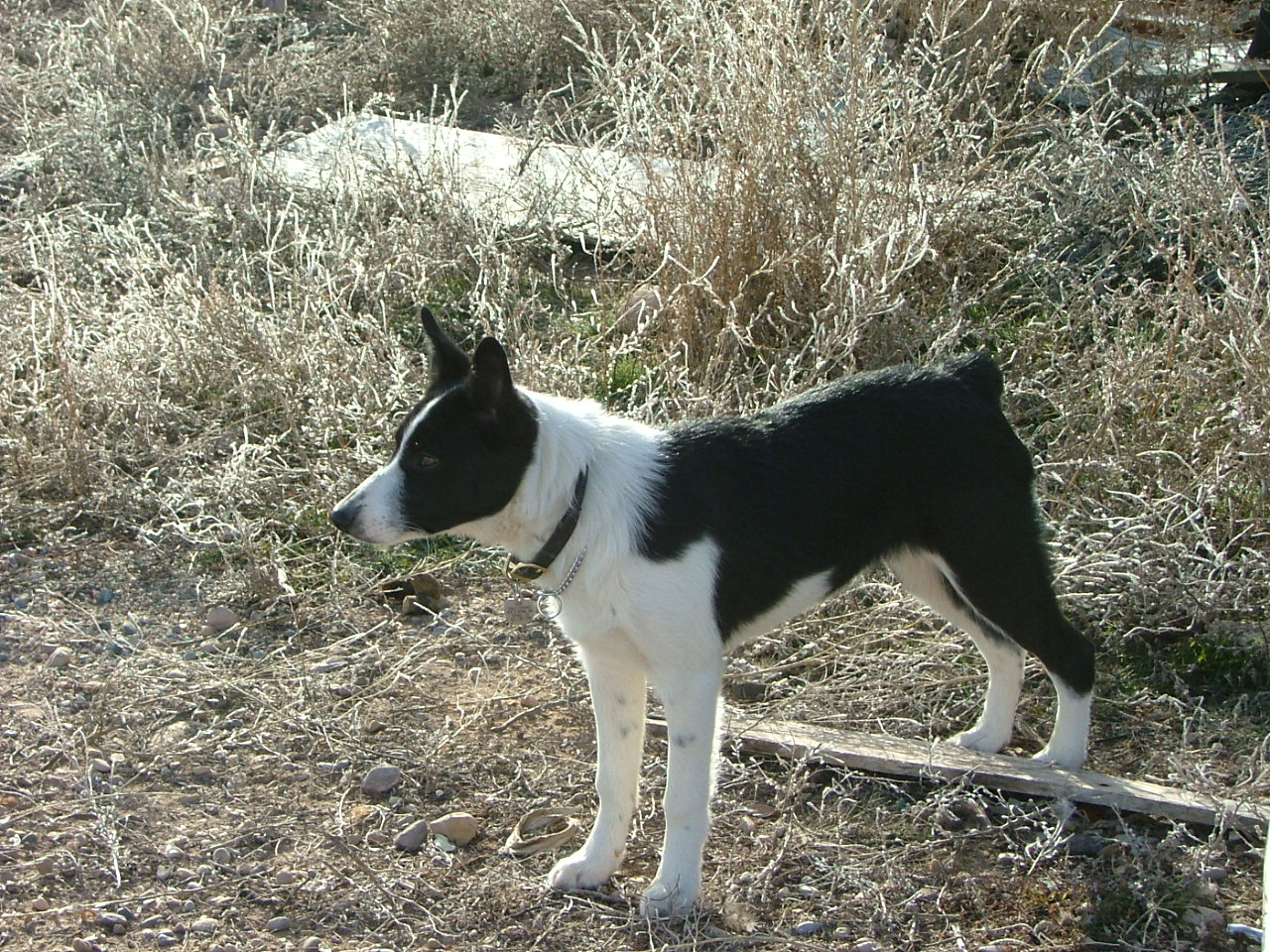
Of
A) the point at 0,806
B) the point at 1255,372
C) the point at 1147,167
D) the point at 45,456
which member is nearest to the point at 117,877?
the point at 0,806

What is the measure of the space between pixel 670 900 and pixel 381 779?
101 cm

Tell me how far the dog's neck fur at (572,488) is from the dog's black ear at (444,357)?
195 mm

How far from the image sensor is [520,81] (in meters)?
9.13

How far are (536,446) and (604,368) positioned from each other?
2.50 m

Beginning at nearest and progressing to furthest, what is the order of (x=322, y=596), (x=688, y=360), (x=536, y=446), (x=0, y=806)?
(x=536, y=446) < (x=0, y=806) < (x=322, y=596) < (x=688, y=360)

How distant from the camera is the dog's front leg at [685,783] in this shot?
11.0 feet

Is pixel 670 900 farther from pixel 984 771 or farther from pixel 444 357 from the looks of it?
pixel 444 357

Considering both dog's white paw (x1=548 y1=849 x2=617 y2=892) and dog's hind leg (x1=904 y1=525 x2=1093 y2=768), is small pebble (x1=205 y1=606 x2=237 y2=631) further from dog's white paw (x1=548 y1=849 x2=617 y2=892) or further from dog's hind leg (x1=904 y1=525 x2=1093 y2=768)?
dog's hind leg (x1=904 y1=525 x2=1093 y2=768)

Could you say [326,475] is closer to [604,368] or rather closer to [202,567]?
[202,567]

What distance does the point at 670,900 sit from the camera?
3.38 m

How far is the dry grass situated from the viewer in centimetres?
353

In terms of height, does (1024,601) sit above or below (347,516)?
below

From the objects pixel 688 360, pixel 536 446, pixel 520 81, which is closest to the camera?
pixel 536 446

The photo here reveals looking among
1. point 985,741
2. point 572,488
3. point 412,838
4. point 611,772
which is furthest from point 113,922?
point 985,741
